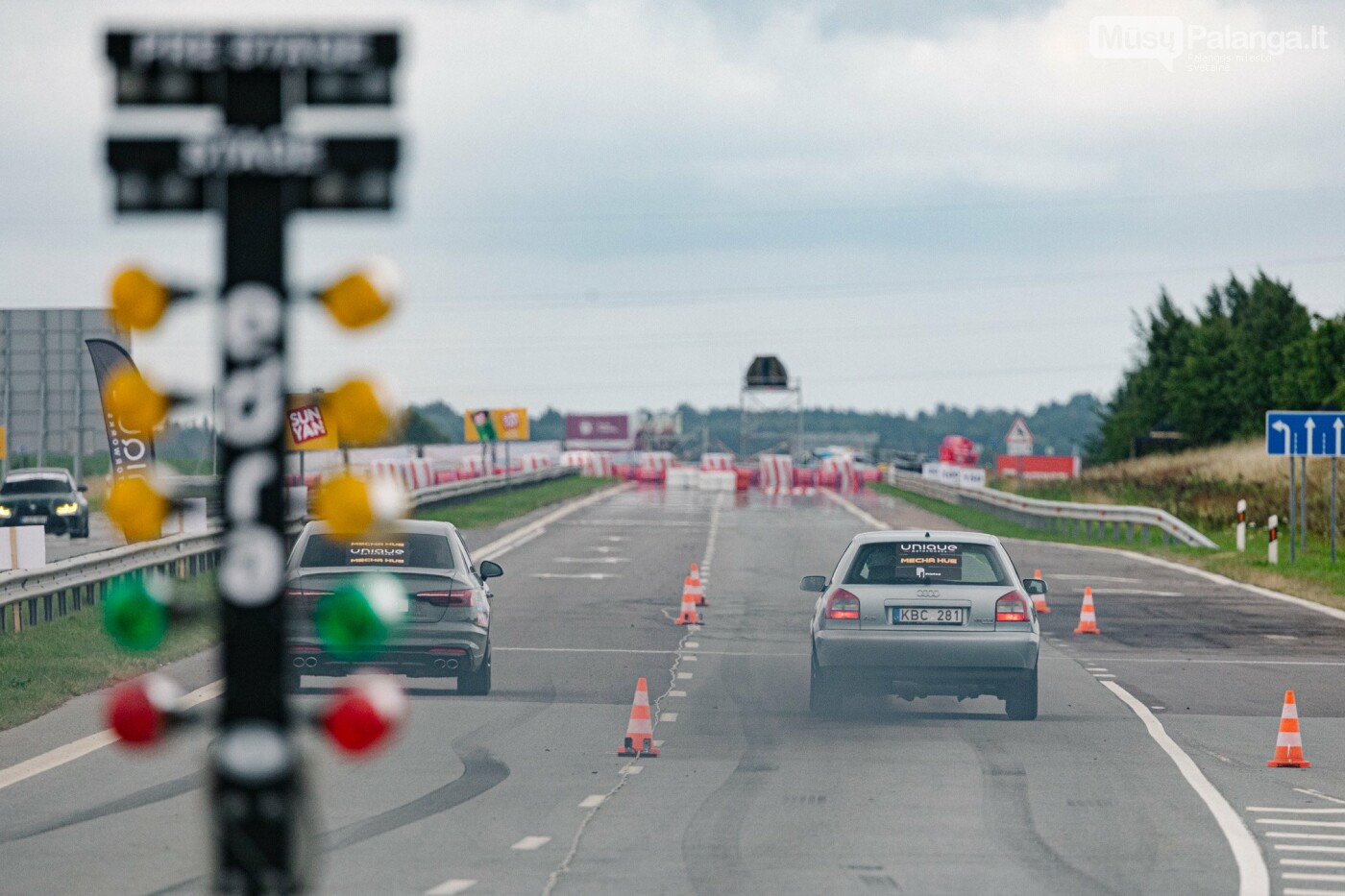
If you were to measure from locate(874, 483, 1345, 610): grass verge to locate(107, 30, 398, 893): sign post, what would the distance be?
27363mm

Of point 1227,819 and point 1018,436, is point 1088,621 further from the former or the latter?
point 1018,436

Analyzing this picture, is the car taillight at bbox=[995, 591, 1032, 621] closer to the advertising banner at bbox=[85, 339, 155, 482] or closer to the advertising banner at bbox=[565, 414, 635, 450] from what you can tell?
the advertising banner at bbox=[85, 339, 155, 482]

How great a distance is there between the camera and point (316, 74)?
4.92 meters

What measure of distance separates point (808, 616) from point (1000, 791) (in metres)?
14.1

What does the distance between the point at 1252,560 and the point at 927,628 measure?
2342cm

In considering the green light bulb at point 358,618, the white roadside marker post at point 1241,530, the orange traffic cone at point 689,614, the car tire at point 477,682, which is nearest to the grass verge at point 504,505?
the orange traffic cone at point 689,614

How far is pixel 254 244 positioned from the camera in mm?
4918

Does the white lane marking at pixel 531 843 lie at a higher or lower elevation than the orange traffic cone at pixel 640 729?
lower

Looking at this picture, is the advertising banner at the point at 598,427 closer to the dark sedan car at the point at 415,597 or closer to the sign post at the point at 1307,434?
the sign post at the point at 1307,434

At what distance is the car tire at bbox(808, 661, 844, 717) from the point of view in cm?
1683

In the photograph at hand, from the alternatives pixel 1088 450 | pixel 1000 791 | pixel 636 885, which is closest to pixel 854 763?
pixel 1000 791

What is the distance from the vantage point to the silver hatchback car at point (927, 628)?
16109mm

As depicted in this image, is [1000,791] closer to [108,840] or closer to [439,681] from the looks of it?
[108,840]

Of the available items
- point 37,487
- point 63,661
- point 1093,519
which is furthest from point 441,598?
point 1093,519
